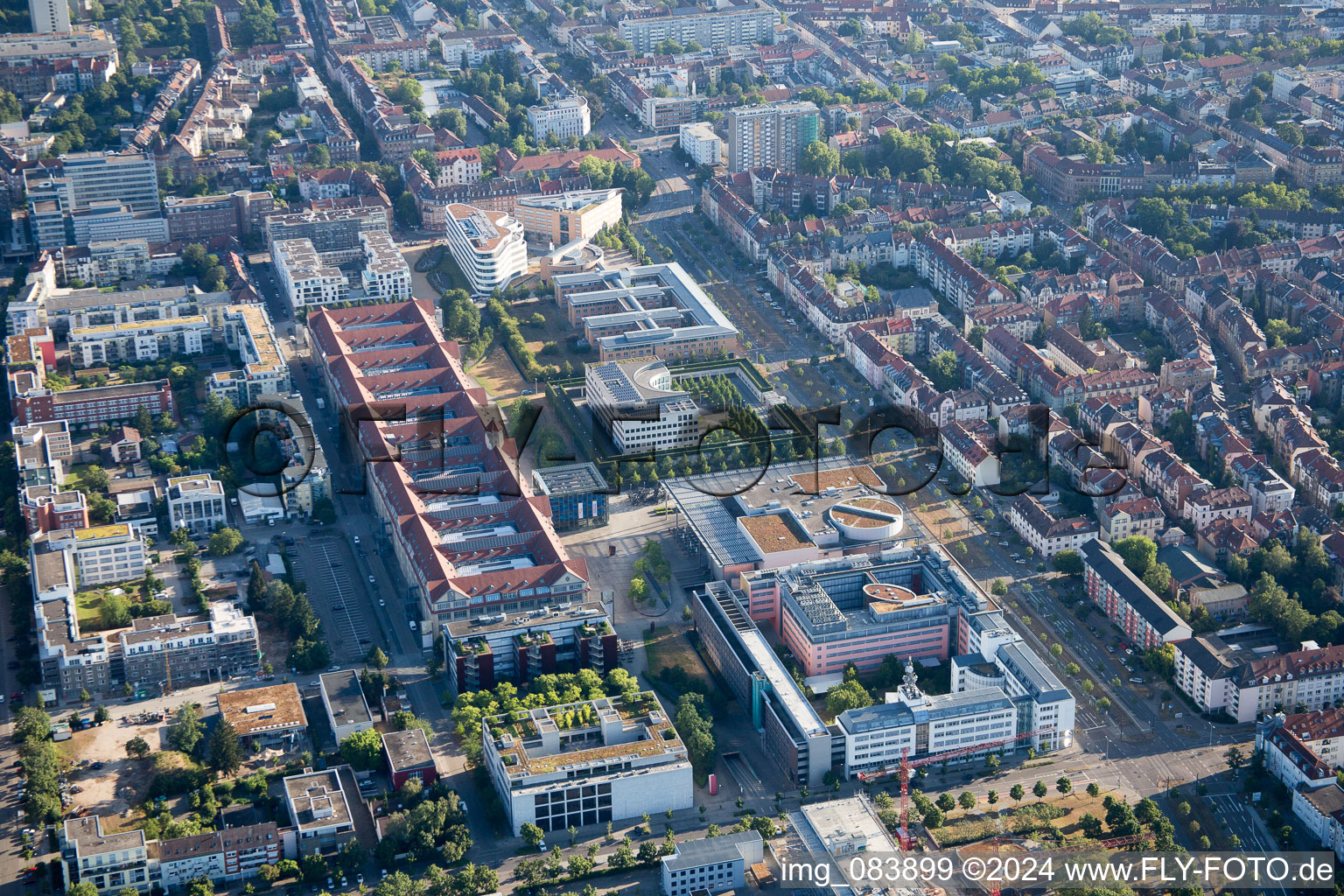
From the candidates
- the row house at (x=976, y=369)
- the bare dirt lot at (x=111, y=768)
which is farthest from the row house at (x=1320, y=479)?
the bare dirt lot at (x=111, y=768)

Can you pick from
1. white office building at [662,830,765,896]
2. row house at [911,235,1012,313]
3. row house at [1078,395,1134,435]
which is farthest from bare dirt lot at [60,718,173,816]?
row house at [911,235,1012,313]

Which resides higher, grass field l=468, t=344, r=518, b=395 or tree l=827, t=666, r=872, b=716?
grass field l=468, t=344, r=518, b=395

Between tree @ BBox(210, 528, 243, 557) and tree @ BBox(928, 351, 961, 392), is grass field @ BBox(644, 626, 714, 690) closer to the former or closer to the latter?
tree @ BBox(210, 528, 243, 557)

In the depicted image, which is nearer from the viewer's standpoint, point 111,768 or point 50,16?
point 111,768

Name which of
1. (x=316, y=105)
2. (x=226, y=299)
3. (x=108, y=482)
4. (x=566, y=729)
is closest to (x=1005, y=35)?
(x=316, y=105)

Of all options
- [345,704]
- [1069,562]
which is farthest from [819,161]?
[345,704]

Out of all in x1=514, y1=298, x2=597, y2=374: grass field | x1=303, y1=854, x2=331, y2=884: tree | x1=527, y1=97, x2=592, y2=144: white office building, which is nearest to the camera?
x1=303, y1=854, x2=331, y2=884: tree

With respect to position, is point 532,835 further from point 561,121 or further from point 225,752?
point 561,121
